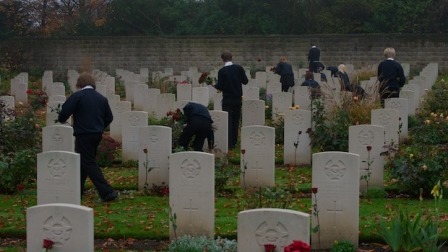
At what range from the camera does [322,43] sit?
37.8 metres

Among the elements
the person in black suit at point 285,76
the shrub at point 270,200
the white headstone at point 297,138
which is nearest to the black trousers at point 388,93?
the white headstone at point 297,138

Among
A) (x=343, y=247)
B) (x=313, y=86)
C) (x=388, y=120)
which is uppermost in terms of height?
(x=313, y=86)

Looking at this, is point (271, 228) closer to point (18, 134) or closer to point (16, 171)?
point (16, 171)

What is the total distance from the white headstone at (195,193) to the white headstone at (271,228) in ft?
6.51

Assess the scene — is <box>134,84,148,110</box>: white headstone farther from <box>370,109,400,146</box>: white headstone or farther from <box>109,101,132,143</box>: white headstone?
<box>370,109,400,146</box>: white headstone

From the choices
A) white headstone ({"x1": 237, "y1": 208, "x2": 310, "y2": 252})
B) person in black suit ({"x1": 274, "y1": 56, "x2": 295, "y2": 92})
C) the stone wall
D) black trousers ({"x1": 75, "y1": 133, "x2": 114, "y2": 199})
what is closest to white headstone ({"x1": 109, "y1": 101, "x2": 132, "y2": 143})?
black trousers ({"x1": 75, "y1": 133, "x2": 114, "y2": 199})

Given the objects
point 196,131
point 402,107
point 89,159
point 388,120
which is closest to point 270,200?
point 89,159

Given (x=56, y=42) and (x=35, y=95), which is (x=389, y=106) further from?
(x=56, y=42)

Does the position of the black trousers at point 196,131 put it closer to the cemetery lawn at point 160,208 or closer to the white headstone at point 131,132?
the cemetery lawn at point 160,208

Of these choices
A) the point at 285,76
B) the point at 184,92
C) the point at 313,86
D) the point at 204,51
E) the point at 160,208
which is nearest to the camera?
the point at 160,208

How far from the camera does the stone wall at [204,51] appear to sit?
37188 mm

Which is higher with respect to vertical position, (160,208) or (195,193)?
(195,193)

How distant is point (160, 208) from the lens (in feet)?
38.3

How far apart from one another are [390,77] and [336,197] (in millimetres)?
8991
